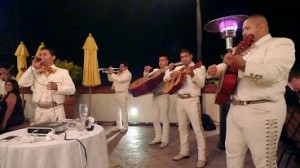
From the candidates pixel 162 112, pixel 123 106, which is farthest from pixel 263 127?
pixel 123 106

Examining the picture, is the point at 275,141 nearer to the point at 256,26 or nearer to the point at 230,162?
the point at 230,162

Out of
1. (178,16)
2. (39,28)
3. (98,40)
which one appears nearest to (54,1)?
(39,28)

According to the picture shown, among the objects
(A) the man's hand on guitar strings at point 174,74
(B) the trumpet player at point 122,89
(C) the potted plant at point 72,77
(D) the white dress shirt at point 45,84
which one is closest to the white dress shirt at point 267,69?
(A) the man's hand on guitar strings at point 174,74

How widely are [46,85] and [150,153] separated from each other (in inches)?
86.6

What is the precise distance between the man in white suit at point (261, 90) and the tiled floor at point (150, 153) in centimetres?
184

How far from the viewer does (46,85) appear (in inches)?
129

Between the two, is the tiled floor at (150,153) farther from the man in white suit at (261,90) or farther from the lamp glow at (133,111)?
the man in white suit at (261,90)

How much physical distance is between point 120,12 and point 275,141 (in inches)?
414

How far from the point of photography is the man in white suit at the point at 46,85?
130 inches

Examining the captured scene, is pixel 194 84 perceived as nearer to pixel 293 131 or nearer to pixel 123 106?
pixel 293 131

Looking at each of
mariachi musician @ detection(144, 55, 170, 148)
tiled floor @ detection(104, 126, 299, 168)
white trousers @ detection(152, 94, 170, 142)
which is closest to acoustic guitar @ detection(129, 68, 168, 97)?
mariachi musician @ detection(144, 55, 170, 148)

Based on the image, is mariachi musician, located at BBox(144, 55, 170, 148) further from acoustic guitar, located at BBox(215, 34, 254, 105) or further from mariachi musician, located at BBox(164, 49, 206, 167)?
acoustic guitar, located at BBox(215, 34, 254, 105)

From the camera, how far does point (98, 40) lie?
466 inches

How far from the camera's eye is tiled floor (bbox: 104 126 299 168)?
4.11m
